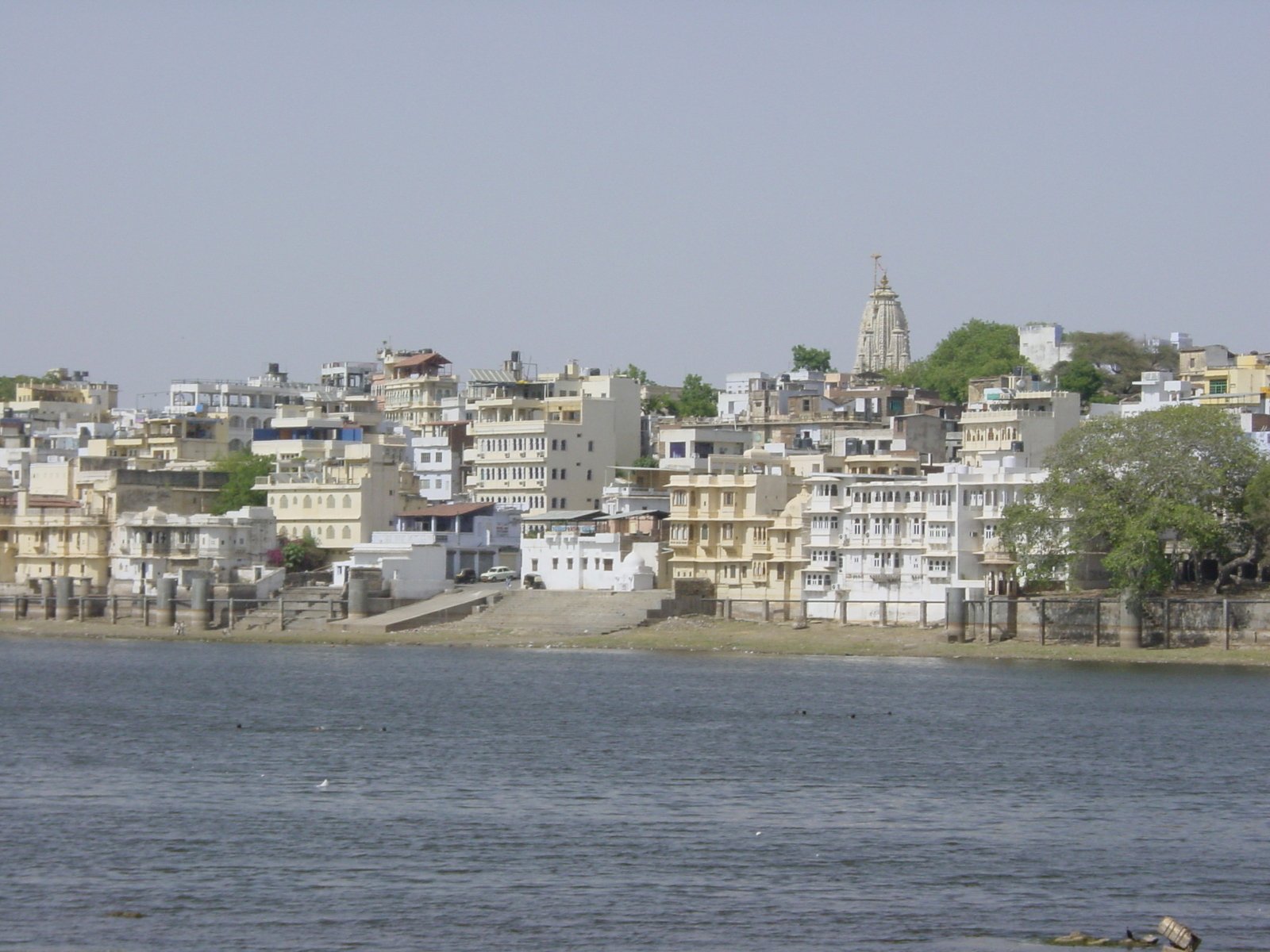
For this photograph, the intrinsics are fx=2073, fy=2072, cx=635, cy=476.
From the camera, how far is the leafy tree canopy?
162725mm

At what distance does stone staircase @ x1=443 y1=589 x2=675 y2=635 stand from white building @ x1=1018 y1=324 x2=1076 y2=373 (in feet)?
223

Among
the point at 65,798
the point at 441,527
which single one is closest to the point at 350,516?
the point at 441,527

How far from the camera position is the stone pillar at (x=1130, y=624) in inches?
3551

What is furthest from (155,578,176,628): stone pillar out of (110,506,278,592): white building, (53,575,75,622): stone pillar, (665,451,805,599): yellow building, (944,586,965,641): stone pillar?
(944,586,965,641): stone pillar

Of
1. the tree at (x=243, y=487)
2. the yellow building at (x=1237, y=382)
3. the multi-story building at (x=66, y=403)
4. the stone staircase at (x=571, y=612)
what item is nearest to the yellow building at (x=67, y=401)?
the multi-story building at (x=66, y=403)

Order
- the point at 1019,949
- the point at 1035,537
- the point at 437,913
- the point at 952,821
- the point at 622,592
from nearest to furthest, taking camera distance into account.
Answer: the point at 1019,949 → the point at 437,913 → the point at 952,821 → the point at 1035,537 → the point at 622,592

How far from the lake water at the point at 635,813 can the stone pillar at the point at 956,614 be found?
10970mm

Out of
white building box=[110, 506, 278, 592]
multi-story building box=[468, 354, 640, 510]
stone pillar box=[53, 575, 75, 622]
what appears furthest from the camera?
multi-story building box=[468, 354, 640, 510]

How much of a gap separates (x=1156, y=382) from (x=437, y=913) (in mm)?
105379

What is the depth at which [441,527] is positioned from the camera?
394 feet

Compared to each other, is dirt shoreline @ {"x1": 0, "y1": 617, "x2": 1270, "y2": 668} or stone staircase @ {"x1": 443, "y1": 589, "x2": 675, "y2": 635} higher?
stone staircase @ {"x1": 443, "y1": 589, "x2": 675, "y2": 635}

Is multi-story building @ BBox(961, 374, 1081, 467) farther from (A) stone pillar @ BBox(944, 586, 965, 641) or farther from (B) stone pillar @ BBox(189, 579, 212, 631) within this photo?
(B) stone pillar @ BBox(189, 579, 212, 631)

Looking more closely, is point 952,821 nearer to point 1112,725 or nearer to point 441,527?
point 1112,725

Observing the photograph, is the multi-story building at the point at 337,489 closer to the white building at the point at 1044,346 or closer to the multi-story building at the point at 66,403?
the multi-story building at the point at 66,403
